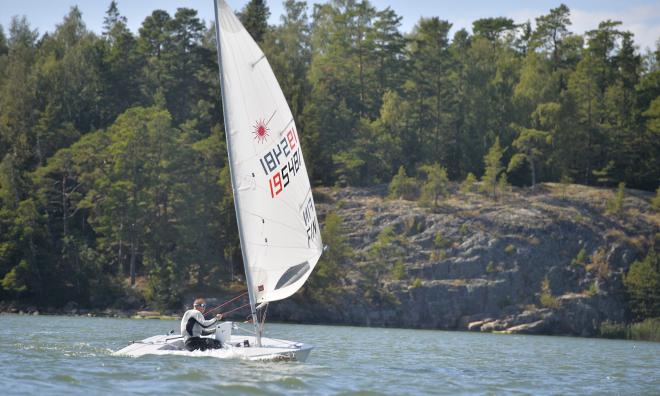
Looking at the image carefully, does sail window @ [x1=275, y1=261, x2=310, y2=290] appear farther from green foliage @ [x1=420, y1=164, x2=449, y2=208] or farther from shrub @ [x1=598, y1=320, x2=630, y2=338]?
green foliage @ [x1=420, y1=164, x2=449, y2=208]

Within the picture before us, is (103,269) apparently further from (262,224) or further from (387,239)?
(262,224)

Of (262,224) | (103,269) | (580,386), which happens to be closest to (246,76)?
(262,224)

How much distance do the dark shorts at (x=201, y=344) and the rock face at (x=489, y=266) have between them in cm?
3924

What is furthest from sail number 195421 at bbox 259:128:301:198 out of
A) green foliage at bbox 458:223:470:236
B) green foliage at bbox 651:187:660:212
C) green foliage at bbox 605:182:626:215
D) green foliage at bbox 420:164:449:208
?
green foliage at bbox 651:187:660:212

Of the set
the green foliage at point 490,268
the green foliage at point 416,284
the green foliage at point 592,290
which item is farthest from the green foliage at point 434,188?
the green foliage at point 592,290

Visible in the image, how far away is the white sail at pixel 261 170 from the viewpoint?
25109 mm

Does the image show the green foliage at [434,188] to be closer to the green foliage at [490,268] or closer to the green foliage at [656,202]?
the green foliage at [490,268]

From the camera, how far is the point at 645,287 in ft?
209

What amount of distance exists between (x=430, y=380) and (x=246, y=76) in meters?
8.92

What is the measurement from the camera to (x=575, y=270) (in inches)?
2633

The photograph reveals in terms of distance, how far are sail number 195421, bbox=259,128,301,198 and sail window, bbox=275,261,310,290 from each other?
2.05 m

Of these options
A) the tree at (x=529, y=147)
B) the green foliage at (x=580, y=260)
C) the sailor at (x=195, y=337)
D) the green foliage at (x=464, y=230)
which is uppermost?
the tree at (x=529, y=147)

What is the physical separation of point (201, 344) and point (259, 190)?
429 cm

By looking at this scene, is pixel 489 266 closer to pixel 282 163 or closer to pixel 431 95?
pixel 431 95
